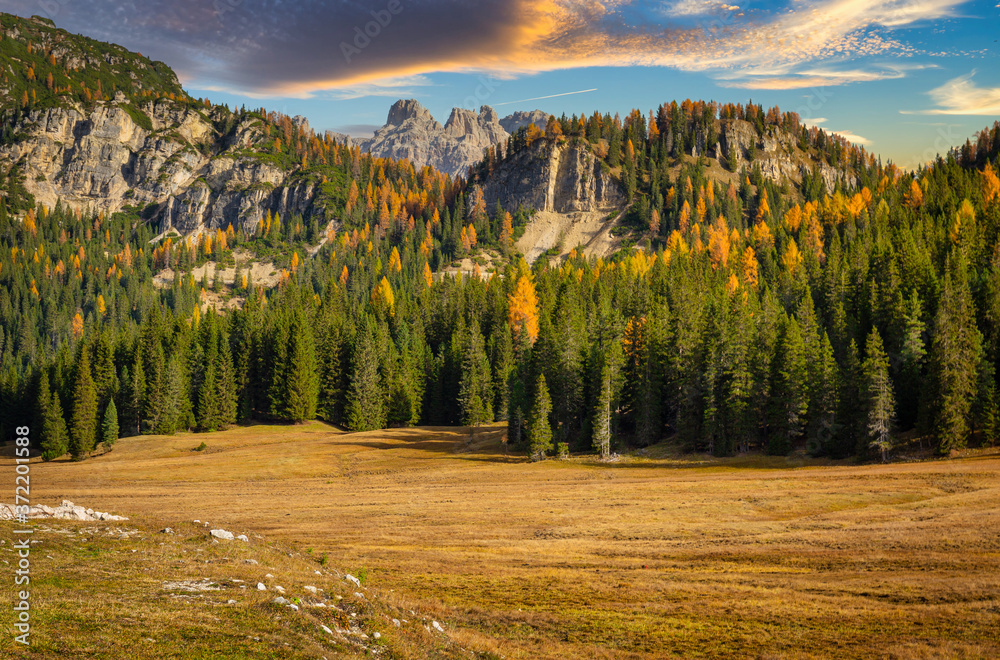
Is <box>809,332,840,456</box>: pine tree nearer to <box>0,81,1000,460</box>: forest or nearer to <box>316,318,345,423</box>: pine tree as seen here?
<box>0,81,1000,460</box>: forest

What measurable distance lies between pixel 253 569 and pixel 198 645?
8032 mm

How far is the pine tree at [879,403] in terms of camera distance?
5403cm

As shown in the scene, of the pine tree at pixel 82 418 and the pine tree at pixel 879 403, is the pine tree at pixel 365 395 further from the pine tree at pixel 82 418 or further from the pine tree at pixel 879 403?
the pine tree at pixel 879 403

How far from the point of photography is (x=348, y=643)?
51.3 ft

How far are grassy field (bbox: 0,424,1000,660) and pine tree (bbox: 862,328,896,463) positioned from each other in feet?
13.2

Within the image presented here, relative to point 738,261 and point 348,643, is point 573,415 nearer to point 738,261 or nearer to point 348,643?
point 348,643

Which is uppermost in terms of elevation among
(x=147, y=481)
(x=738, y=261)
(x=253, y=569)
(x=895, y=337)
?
(x=738, y=261)

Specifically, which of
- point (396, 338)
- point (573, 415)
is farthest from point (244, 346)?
point (573, 415)

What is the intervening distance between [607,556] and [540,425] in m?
36.6

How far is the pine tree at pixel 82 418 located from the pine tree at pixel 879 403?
88.1 m

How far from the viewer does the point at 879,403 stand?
54031mm

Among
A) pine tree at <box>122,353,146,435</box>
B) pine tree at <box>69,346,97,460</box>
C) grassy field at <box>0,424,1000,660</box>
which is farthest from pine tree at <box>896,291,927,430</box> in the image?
pine tree at <box>122,353,146,435</box>

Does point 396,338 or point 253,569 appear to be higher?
point 396,338

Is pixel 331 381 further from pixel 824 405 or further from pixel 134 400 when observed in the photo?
pixel 824 405
